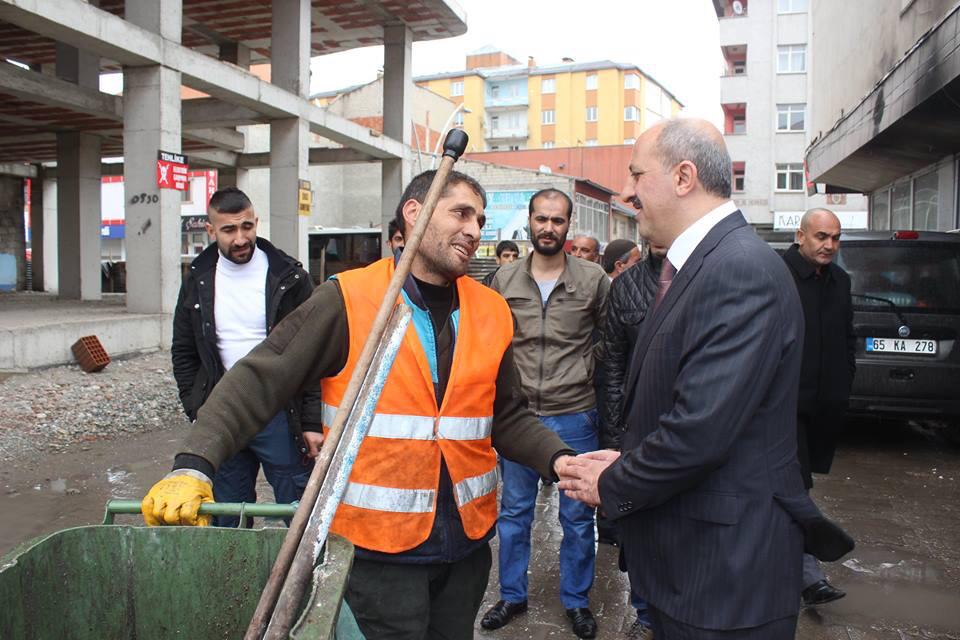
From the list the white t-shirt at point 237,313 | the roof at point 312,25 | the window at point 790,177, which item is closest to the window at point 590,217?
the window at point 790,177

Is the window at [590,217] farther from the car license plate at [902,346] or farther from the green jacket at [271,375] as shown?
the green jacket at [271,375]

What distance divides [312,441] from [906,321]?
5.76 metres

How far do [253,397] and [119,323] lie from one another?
9320 millimetres

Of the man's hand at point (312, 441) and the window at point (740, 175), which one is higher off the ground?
the window at point (740, 175)

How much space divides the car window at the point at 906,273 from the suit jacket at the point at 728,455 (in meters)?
5.68

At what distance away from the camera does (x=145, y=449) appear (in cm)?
746

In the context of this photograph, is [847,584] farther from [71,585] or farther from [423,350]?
[71,585]

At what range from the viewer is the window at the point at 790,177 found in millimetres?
38562

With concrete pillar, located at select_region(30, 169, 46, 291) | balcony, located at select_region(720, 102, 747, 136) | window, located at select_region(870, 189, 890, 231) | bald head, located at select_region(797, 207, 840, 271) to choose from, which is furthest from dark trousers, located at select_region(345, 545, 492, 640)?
balcony, located at select_region(720, 102, 747, 136)

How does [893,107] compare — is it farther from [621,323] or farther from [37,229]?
[37,229]

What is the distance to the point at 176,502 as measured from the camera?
1.93 meters

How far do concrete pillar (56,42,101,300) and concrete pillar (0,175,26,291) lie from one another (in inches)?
294

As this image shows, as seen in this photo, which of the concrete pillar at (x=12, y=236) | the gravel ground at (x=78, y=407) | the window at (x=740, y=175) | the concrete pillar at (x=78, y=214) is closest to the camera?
the gravel ground at (x=78, y=407)

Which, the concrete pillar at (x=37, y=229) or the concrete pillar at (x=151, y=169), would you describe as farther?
the concrete pillar at (x=37, y=229)
